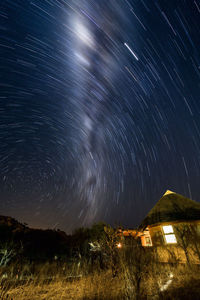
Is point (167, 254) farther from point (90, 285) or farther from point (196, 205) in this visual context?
point (90, 285)

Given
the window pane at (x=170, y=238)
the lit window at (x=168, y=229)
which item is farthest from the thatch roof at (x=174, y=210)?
the window pane at (x=170, y=238)

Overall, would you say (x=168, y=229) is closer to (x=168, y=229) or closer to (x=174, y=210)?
(x=168, y=229)

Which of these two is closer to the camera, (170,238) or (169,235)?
(170,238)

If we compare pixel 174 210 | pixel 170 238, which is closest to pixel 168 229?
pixel 170 238

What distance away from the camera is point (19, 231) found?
23984 millimetres

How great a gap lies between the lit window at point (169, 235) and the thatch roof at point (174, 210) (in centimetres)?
73

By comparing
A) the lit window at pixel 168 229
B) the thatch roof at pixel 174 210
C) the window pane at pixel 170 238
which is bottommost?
the window pane at pixel 170 238

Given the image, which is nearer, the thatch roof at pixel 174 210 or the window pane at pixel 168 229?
the thatch roof at pixel 174 210

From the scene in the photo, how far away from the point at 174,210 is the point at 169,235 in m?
2.23

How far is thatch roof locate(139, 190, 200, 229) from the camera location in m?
12.4

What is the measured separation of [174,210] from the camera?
13664 mm

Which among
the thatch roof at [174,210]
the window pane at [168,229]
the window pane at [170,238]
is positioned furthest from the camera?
the window pane at [168,229]

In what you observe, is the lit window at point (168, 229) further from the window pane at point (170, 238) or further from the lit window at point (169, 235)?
the window pane at point (170, 238)

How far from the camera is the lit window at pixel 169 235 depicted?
1225 cm
